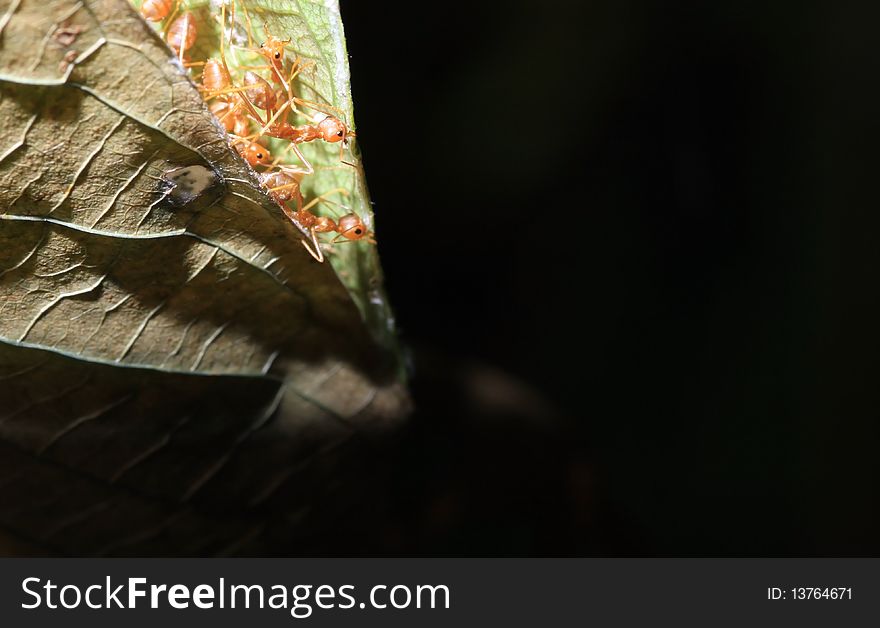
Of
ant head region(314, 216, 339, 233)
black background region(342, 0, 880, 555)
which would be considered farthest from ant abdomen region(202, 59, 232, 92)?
black background region(342, 0, 880, 555)

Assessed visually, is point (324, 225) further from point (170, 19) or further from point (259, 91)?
point (170, 19)

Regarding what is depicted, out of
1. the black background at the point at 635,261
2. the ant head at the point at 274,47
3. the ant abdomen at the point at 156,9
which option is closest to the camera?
the ant abdomen at the point at 156,9

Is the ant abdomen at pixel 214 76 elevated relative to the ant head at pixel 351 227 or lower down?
elevated

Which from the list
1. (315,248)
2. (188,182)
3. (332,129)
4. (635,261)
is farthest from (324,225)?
(635,261)

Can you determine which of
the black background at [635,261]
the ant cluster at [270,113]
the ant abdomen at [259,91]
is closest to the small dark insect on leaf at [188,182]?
the ant cluster at [270,113]

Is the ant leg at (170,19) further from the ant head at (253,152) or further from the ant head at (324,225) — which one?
the ant head at (324,225)
